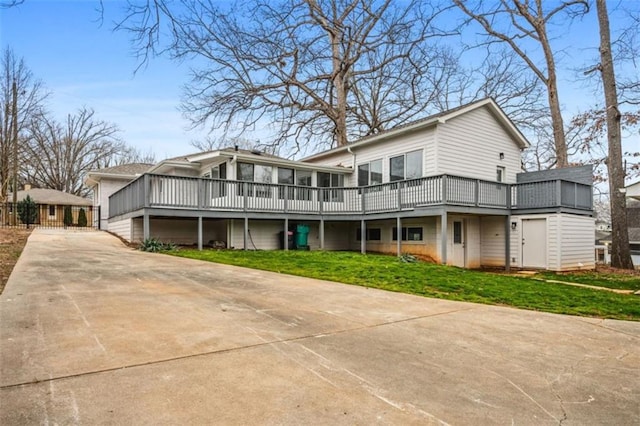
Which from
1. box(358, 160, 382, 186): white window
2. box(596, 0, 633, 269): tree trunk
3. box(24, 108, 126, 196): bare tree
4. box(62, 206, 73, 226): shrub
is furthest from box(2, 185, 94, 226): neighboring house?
box(596, 0, 633, 269): tree trunk

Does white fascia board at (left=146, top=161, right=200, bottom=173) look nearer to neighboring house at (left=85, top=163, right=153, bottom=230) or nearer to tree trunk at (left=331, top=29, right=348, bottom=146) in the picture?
neighboring house at (left=85, top=163, right=153, bottom=230)

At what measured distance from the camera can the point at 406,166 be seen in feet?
55.1

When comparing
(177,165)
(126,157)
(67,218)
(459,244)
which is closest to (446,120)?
(459,244)

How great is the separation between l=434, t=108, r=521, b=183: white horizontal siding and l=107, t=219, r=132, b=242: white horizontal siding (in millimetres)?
11957

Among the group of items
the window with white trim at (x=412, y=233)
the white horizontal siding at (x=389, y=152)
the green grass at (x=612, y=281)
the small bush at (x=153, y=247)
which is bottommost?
the green grass at (x=612, y=281)

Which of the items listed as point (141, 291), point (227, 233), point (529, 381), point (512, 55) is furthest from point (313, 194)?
point (512, 55)

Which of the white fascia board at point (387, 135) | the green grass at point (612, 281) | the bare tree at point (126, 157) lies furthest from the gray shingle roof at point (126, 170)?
the green grass at point (612, 281)

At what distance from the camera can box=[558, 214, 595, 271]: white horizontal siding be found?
14.9 metres

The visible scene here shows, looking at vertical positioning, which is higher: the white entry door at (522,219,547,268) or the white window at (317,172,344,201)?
the white window at (317,172,344,201)

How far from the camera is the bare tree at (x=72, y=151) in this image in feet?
128

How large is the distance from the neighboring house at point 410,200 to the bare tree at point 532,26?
2.71 metres

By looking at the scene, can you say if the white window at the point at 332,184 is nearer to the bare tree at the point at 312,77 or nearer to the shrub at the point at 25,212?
the bare tree at the point at 312,77

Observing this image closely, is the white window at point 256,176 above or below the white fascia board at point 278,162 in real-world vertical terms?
below

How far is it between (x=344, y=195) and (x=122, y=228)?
30.8ft
